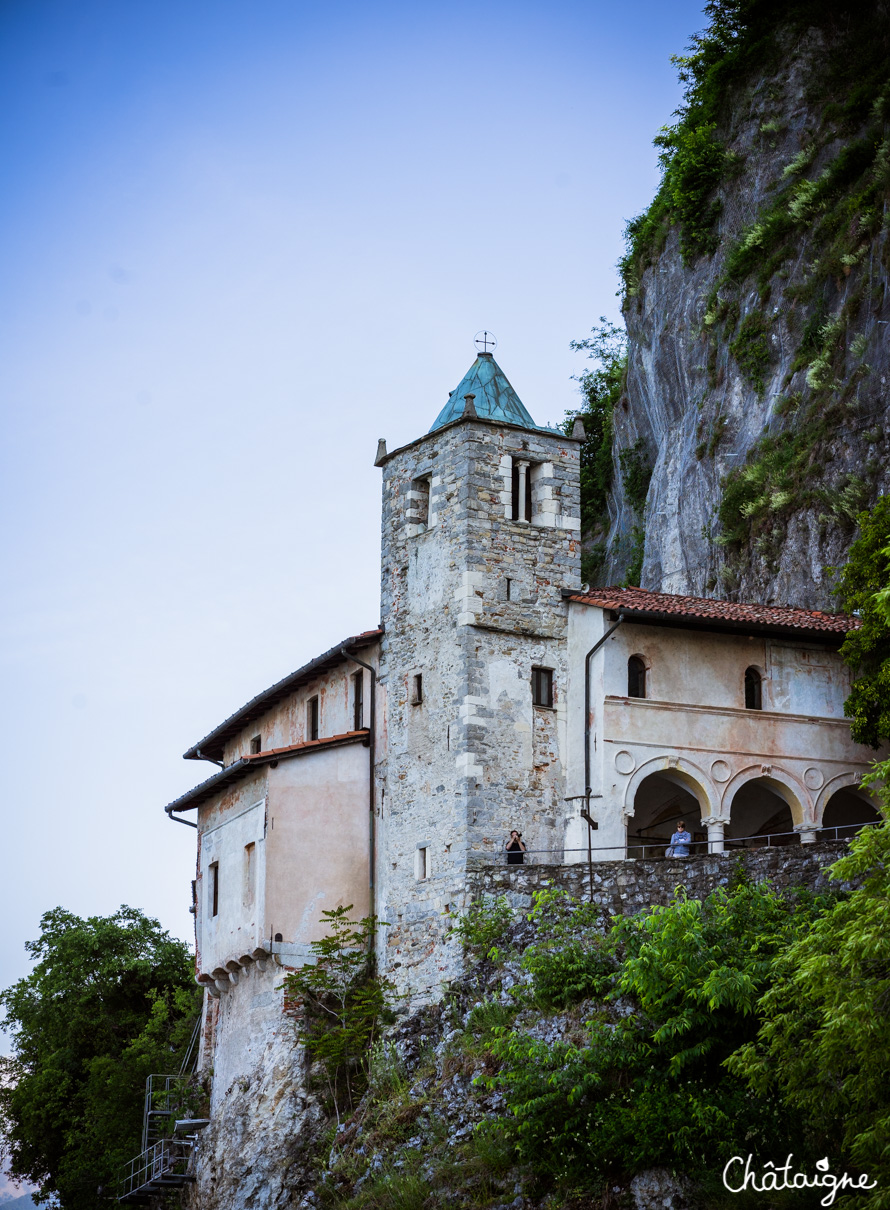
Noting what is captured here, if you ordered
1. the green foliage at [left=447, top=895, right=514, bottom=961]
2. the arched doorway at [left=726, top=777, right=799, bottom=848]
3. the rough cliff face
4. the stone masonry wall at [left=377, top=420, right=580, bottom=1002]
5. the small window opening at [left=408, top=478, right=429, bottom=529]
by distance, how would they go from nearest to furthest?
the green foliage at [left=447, top=895, right=514, bottom=961], the stone masonry wall at [left=377, top=420, right=580, bottom=1002], the small window opening at [left=408, top=478, right=429, bottom=529], the arched doorway at [left=726, top=777, right=799, bottom=848], the rough cliff face

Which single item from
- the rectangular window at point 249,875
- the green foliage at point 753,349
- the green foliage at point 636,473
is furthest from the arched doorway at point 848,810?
the green foliage at point 636,473

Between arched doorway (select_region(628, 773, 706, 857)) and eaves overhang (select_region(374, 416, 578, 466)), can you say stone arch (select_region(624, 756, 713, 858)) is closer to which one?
arched doorway (select_region(628, 773, 706, 857))

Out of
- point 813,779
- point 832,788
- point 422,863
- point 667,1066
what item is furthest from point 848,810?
point 667,1066

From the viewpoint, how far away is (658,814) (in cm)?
3553

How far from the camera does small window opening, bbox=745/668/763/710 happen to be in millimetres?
33656

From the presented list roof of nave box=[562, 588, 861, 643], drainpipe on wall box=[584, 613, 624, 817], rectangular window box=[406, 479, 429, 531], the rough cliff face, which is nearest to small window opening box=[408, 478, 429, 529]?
rectangular window box=[406, 479, 429, 531]

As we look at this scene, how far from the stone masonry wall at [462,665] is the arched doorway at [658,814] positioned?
3937 millimetres

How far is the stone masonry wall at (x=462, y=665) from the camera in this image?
3100 cm

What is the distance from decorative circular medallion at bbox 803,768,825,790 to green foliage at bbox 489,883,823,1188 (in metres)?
8.32

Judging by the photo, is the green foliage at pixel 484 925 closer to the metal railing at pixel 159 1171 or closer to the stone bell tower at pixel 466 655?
the stone bell tower at pixel 466 655

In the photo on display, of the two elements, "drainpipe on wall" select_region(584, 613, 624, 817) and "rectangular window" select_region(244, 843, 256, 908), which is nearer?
"drainpipe on wall" select_region(584, 613, 624, 817)

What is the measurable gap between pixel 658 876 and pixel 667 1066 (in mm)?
4870

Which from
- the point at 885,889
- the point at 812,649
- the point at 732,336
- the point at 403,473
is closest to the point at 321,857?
the point at 403,473

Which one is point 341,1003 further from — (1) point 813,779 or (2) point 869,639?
(2) point 869,639
